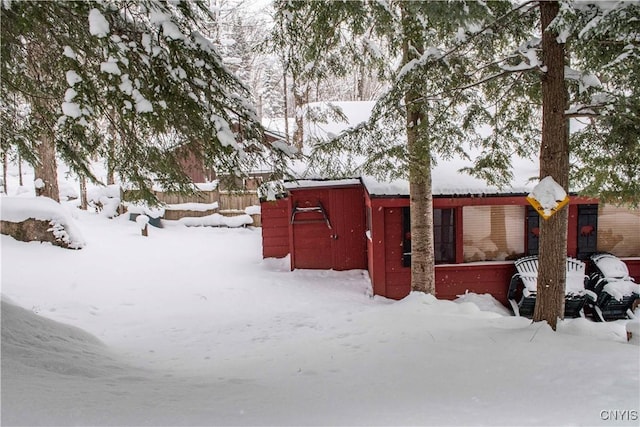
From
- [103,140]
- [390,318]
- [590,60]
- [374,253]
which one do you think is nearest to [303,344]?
[390,318]

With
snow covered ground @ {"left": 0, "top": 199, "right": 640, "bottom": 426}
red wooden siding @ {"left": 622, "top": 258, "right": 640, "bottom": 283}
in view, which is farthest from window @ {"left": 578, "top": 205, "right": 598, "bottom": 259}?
snow covered ground @ {"left": 0, "top": 199, "right": 640, "bottom": 426}

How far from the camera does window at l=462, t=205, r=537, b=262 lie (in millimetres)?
9266

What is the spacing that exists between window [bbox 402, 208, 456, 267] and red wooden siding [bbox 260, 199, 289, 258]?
12.0ft

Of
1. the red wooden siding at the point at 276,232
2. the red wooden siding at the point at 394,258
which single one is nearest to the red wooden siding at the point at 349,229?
the red wooden siding at the point at 394,258

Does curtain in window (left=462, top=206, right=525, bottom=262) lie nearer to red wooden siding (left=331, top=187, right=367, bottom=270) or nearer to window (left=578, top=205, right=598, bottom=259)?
window (left=578, top=205, right=598, bottom=259)

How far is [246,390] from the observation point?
11.5ft

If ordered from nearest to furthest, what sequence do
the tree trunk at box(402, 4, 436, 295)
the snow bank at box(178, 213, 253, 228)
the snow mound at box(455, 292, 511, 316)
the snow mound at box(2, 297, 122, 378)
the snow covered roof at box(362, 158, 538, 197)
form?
the snow mound at box(2, 297, 122, 378) → the tree trunk at box(402, 4, 436, 295) → the snow covered roof at box(362, 158, 538, 197) → the snow mound at box(455, 292, 511, 316) → the snow bank at box(178, 213, 253, 228)

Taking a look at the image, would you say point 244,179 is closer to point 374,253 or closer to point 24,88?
point 24,88

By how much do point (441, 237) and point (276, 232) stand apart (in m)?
4.53

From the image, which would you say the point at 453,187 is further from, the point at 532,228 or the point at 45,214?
the point at 45,214

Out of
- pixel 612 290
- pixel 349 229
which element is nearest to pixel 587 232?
pixel 612 290

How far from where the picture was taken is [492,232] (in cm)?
933

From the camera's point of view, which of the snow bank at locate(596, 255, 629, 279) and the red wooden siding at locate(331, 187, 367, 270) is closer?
the snow bank at locate(596, 255, 629, 279)

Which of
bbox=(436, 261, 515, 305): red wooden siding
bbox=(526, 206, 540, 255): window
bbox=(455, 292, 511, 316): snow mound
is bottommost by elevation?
bbox=(455, 292, 511, 316): snow mound
